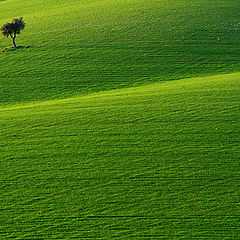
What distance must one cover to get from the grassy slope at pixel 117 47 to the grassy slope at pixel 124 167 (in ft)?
20.0

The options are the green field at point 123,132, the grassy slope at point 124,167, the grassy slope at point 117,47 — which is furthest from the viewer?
the grassy slope at point 117,47

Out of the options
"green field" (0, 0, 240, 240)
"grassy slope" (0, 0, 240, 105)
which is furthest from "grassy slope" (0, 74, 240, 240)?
"grassy slope" (0, 0, 240, 105)

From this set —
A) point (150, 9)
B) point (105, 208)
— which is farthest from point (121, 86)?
point (150, 9)

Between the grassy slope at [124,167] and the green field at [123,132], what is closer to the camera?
the grassy slope at [124,167]

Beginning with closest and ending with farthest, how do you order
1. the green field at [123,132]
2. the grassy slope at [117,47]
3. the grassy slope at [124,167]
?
1. the grassy slope at [124,167]
2. the green field at [123,132]
3. the grassy slope at [117,47]

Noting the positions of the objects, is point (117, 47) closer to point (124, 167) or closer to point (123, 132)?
point (123, 132)

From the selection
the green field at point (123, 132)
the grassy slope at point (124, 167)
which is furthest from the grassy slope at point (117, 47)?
the grassy slope at point (124, 167)

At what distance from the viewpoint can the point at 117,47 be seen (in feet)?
142

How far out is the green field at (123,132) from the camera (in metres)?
17.2

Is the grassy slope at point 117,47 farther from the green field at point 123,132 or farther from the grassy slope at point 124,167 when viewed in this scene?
the grassy slope at point 124,167

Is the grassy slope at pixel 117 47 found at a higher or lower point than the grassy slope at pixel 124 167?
higher

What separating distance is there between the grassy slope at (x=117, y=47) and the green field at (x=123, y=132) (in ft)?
0.68

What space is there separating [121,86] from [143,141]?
40.6ft

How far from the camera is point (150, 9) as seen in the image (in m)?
54.8
